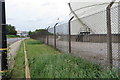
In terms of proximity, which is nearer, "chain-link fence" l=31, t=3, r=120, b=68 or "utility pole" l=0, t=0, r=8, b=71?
"chain-link fence" l=31, t=3, r=120, b=68

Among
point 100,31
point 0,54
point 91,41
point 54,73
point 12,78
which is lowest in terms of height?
point 12,78

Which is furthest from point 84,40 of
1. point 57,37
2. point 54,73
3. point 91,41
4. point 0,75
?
point 57,37

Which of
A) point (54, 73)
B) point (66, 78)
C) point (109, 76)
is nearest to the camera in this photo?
point (109, 76)

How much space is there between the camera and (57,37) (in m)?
10.5

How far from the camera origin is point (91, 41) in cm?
533

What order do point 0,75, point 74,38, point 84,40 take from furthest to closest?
point 74,38, point 84,40, point 0,75

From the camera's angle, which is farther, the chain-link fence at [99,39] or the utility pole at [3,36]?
the utility pole at [3,36]

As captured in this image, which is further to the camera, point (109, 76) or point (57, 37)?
point (57, 37)

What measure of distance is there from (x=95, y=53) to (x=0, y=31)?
150 inches

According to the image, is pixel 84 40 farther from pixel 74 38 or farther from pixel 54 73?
pixel 54 73

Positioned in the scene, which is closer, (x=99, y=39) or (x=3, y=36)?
(x=3, y=36)

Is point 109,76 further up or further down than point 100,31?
further down

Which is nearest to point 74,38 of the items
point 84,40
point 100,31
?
point 84,40

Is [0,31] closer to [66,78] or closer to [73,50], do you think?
[66,78]
